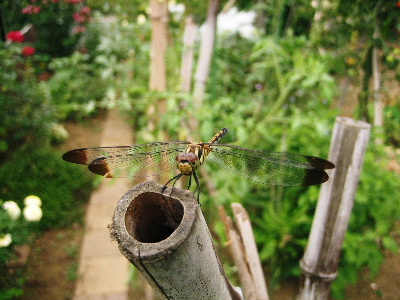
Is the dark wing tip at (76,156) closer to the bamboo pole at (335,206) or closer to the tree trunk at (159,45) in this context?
the bamboo pole at (335,206)

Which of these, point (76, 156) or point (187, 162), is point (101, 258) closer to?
point (76, 156)

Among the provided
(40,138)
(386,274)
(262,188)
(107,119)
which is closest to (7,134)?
(40,138)

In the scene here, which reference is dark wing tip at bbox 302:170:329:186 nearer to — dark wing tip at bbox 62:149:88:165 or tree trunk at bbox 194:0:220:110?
dark wing tip at bbox 62:149:88:165

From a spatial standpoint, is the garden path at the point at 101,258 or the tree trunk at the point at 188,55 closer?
the garden path at the point at 101,258

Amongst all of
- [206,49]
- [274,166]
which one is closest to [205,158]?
[274,166]

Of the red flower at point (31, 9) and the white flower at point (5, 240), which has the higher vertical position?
the red flower at point (31, 9)

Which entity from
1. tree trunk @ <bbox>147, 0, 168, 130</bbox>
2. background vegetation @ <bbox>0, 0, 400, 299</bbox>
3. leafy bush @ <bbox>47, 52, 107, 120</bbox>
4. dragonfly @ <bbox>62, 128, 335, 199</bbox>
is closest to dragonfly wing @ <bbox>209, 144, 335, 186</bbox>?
dragonfly @ <bbox>62, 128, 335, 199</bbox>

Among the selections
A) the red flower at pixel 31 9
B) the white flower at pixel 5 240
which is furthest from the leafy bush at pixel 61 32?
the white flower at pixel 5 240

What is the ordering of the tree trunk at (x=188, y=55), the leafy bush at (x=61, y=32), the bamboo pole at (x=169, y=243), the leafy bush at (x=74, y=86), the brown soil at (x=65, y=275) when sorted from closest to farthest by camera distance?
1. the bamboo pole at (x=169, y=243)
2. the brown soil at (x=65, y=275)
3. the tree trunk at (x=188, y=55)
4. the leafy bush at (x=61, y=32)
5. the leafy bush at (x=74, y=86)
